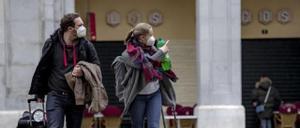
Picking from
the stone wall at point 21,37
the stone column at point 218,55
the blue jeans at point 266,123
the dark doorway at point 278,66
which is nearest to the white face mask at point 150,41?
the stone wall at point 21,37

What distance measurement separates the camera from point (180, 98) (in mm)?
22188

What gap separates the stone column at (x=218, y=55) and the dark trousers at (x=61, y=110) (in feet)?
30.3

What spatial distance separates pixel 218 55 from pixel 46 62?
959 centimetres

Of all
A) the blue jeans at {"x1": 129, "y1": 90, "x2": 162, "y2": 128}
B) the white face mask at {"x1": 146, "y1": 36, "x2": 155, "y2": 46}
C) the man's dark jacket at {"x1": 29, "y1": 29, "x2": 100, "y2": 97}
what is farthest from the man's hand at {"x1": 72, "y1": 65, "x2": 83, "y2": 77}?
the white face mask at {"x1": 146, "y1": 36, "x2": 155, "y2": 46}

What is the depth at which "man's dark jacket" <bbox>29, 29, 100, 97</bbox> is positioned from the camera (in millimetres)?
9523

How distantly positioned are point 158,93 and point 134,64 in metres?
0.49

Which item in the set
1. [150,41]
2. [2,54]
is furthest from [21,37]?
[150,41]

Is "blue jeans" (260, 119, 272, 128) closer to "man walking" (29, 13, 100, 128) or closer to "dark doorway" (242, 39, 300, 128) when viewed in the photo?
"dark doorway" (242, 39, 300, 128)

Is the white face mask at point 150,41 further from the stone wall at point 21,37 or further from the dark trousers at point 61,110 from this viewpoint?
the stone wall at point 21,37

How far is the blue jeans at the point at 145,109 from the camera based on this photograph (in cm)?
1012

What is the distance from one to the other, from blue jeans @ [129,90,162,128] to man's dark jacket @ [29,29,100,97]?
0.97 meters

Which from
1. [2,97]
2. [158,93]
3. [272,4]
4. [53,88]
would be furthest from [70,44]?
[272,4]

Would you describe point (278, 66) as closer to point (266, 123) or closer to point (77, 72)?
point (266, 123)

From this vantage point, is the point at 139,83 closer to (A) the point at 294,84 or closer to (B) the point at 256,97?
(B) the point at 256,97
